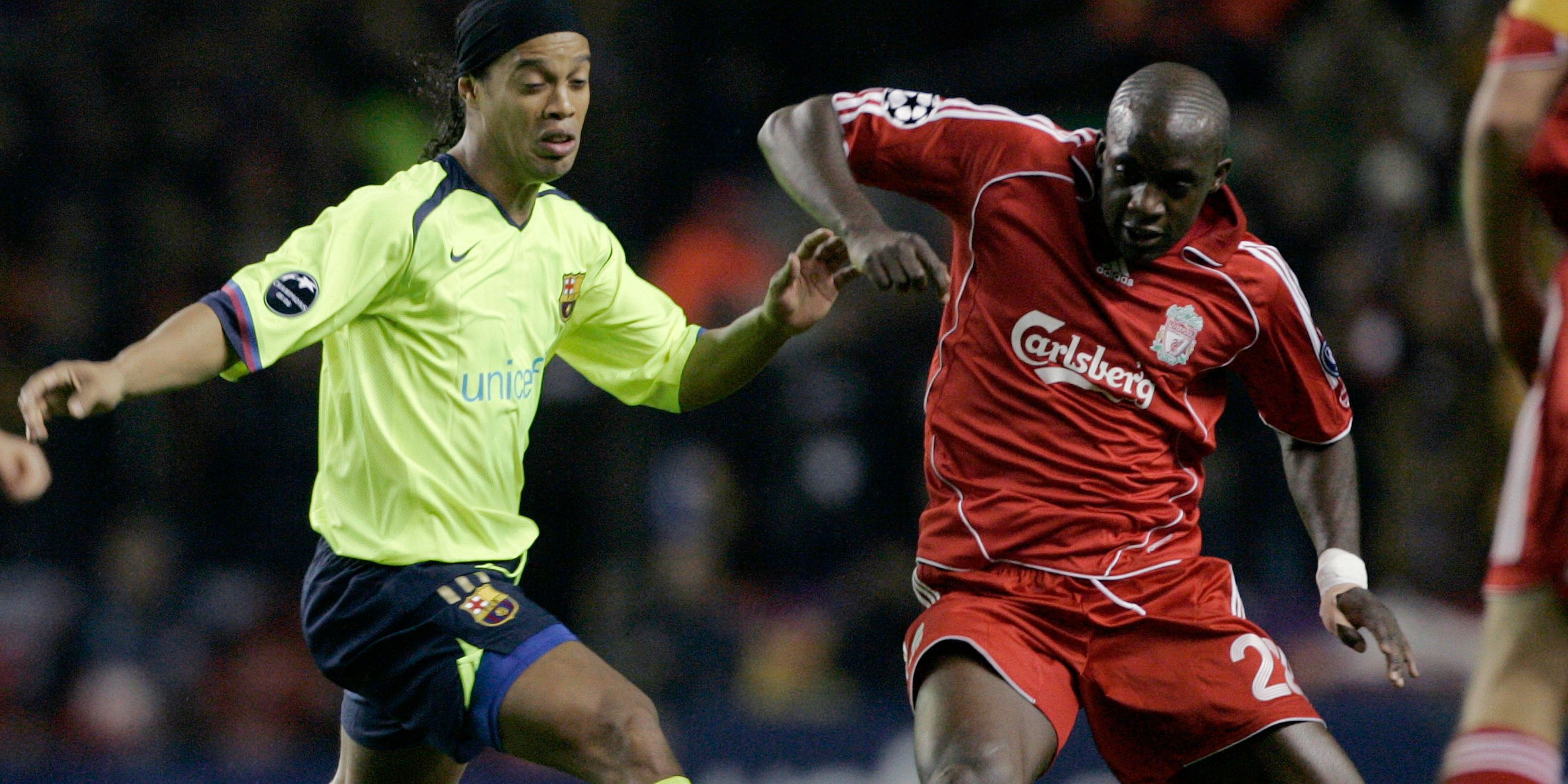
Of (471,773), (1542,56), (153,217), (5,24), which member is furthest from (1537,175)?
(5,24)

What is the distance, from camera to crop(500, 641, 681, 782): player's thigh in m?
3.39

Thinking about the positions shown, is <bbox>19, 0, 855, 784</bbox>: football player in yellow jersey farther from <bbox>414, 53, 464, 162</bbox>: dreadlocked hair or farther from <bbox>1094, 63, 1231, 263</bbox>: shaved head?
<bbox>1094, 63, 1231, 263</bbox>: shaved head

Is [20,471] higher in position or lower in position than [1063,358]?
higher

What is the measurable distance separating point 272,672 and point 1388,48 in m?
5.84

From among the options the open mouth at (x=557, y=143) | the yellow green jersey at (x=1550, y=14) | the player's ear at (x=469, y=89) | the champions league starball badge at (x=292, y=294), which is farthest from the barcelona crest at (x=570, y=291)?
the yellow green jersey at (x=1550, y=14)

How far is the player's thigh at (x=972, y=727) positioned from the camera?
349 centimetres

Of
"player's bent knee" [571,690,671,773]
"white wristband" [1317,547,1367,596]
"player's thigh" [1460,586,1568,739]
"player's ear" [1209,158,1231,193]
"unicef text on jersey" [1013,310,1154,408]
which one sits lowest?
"white wristband" [1317,547,1367,596]

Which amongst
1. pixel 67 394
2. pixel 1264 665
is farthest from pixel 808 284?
pixel 67 394

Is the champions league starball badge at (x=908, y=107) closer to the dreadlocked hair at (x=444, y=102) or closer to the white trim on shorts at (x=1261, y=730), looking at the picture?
the dreadlocked hair at (x=444, y=102)

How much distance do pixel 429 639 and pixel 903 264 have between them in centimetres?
129

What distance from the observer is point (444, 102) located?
4.37 metres

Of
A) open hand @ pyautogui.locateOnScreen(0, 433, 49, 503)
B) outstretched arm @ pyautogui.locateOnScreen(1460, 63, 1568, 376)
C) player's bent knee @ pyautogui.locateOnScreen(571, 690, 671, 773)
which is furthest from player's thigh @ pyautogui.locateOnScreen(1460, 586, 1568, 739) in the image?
open hand @ pyautogui.locateOnScreen(0, 433, 49, 503)

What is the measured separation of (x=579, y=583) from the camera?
25.2ft

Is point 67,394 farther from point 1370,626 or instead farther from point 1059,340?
point 1370,626
